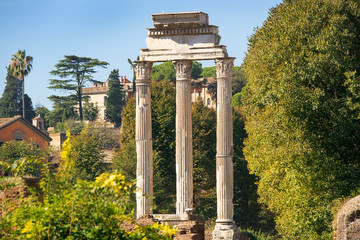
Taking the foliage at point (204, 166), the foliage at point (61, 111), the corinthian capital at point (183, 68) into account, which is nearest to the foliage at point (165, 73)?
the foliage at point (61, 111)

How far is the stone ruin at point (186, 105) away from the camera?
97.5ft

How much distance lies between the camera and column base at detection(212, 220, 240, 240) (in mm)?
28969

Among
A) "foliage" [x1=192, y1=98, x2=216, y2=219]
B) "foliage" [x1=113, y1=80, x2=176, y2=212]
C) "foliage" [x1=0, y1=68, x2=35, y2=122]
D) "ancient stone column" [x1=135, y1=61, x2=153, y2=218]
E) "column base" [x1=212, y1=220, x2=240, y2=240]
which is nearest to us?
"column base" [x1=212, y1=220, x2=240, y2=240]

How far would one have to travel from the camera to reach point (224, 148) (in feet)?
97.8

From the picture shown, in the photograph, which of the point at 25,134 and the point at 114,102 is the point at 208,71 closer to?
the point at 114,102

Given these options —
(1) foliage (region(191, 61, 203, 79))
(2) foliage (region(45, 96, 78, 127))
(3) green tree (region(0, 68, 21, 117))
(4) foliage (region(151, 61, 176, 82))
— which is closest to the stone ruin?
(3) green tree (region(0, 68, 21, 117))

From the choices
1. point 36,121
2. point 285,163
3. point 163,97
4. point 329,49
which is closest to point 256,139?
point 285,163

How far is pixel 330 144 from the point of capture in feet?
88.7

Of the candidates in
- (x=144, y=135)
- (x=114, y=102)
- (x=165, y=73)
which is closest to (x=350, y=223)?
(x=144, y=135)

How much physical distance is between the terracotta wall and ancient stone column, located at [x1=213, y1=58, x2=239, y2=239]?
41885 millimetres

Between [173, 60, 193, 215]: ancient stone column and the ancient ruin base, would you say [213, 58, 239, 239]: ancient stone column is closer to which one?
[173, 60, 193, 215]: ancient stone column

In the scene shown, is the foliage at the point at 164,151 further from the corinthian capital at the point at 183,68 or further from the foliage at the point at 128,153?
the corinthian capital at the point at 183,68

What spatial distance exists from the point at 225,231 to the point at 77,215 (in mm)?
19363

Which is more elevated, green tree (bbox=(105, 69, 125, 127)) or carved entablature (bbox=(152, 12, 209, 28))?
green tree (bbox=(105, 69, 125, 127))
